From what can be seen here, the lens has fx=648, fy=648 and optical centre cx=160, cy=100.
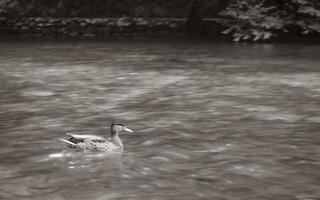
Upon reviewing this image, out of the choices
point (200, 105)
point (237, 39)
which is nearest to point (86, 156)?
point (200, 105)

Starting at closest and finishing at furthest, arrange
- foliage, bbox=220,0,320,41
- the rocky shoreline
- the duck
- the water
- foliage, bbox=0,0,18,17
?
the water
the duck
foliage, bbox=220,0,320,41
the rocky shoreline
foliage, bbox=0,0,18,17

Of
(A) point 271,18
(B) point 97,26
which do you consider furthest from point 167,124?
(B) point 97,26

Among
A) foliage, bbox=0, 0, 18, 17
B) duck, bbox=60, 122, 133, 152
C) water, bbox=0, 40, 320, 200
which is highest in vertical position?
foliage, bbox=0, 0, 18, 17

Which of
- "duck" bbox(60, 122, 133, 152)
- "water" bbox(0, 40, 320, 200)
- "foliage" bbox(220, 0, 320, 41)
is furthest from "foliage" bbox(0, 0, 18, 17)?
"duck" bbox(60, 122, 133, 152)

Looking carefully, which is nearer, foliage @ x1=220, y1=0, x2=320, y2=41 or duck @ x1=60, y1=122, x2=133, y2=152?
duck @ x1=60, y1=122, x2=133, y2=152

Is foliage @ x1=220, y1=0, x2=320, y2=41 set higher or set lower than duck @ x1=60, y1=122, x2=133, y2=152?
higher

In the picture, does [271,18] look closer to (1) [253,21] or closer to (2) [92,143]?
(1) [253,21]

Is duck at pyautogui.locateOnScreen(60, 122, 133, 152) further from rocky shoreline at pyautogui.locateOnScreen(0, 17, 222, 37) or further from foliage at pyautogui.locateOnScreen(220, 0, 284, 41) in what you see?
rocky shoreline at pyautogui.locateOnScreen(0, 17, 222, 37)

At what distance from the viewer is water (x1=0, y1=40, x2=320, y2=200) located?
765cm

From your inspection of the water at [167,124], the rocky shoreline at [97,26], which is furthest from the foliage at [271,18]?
the water at [167,124]

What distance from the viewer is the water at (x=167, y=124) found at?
765 cm

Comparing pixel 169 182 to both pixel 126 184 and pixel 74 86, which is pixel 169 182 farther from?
pixel 74 86

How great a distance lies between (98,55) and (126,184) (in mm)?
14113

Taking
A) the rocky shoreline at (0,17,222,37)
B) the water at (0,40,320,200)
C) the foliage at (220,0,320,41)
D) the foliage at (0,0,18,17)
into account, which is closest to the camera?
the water at (0,40,320,200)
